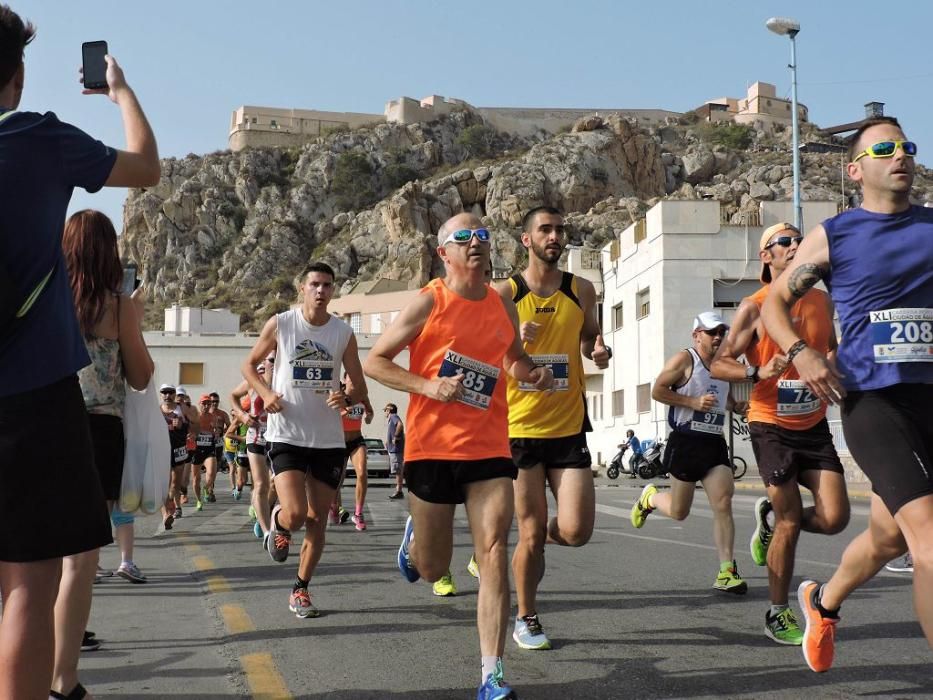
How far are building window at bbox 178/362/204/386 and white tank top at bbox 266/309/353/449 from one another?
56278mm

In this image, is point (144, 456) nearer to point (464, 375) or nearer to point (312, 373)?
point (464, 375)

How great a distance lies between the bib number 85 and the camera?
4.30m

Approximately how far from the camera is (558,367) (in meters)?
6.71

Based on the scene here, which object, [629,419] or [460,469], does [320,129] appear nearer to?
[629,419]

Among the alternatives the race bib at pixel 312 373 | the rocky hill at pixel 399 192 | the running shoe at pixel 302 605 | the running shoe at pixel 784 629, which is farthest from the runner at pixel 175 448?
the rocky hill at pixel 399 192

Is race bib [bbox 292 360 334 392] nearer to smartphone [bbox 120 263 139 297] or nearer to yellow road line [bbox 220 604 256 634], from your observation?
yellow road line [bbox 220 604 256 634]

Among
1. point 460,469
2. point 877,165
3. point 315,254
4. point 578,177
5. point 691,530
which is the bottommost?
point 691,530

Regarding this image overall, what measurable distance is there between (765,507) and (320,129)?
139 m

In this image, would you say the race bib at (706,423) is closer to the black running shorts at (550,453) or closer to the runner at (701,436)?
A: the runner at (701,436)

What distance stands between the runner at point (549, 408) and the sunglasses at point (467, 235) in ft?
2.89

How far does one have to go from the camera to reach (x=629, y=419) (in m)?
45.3

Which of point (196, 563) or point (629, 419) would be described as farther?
point (629, 419)

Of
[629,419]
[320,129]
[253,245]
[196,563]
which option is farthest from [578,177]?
[196,563]

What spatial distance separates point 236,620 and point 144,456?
2.17 meters
